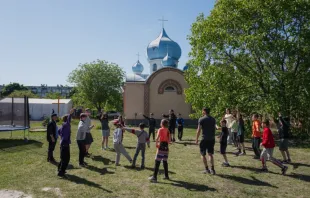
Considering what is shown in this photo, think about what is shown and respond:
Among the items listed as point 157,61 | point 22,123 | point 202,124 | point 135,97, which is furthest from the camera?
point 157,61

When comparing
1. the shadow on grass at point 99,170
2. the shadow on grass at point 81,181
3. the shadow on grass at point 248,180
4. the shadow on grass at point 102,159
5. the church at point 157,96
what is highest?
the church at point 157,96

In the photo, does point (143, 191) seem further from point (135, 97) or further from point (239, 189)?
point (135, 97)

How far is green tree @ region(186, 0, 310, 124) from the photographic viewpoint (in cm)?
1778

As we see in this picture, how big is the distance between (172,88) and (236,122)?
21.5 m

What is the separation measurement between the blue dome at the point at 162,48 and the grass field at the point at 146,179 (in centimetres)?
3166

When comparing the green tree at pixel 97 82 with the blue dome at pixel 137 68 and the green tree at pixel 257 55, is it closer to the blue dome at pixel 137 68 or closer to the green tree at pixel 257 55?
the blue dome at pixel 137 68

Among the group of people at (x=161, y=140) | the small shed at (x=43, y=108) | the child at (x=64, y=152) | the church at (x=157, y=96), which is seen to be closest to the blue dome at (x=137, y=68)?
the small shed at (x=43, y=108)

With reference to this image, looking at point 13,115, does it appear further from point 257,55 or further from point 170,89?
point 170,89

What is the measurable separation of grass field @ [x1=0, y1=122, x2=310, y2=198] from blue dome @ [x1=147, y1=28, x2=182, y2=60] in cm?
3166

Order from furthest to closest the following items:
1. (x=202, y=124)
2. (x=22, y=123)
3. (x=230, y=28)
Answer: (x=230, y=28), (x=22, y=123), (x=202, y=124)

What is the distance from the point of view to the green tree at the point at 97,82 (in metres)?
48.9

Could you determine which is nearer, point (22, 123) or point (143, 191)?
point (143, 191)

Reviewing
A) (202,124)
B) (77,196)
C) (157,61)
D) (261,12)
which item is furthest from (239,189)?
(157,61)

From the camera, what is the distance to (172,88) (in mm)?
34625
